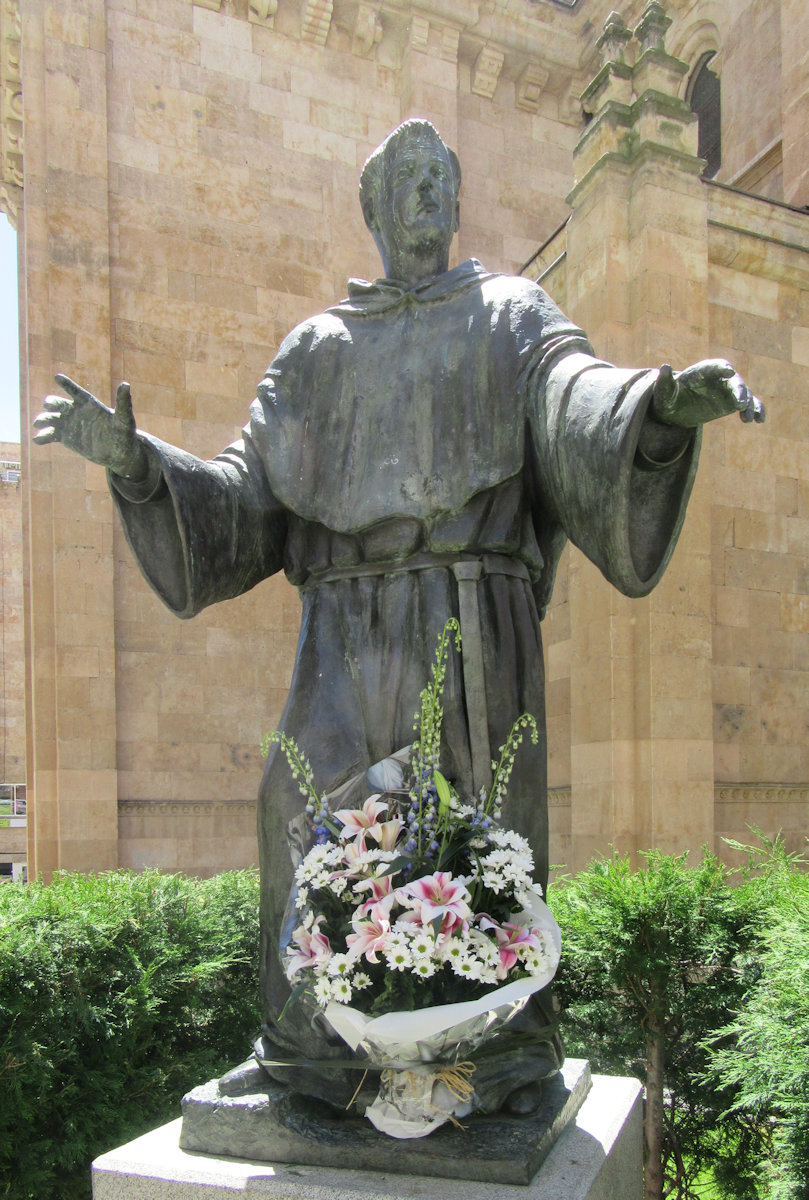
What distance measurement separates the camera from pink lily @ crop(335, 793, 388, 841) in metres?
2.15

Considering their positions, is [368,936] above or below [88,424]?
below

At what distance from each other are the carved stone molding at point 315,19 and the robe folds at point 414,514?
12414mm

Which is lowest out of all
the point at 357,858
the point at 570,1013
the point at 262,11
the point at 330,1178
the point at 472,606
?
the point at 570,1013

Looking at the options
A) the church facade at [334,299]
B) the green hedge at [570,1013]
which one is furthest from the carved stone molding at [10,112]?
→ the green hedge at [570,1013]

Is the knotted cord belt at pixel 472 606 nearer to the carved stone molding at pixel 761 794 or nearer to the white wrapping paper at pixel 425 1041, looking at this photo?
the white wrapping paper at pixel 425 1041

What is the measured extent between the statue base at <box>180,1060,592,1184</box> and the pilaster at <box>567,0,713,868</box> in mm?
7043

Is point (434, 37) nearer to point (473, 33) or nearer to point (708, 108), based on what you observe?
point (473, 33)

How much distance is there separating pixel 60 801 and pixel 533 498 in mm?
9246

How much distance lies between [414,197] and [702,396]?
3.75 feet

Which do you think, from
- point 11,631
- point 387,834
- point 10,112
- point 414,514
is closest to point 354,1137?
point 387,834

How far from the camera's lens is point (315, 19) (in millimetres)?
13328

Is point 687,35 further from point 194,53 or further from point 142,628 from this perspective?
point 142,628

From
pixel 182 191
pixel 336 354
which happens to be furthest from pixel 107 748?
pixel 336 354

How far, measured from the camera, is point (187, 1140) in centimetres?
232
